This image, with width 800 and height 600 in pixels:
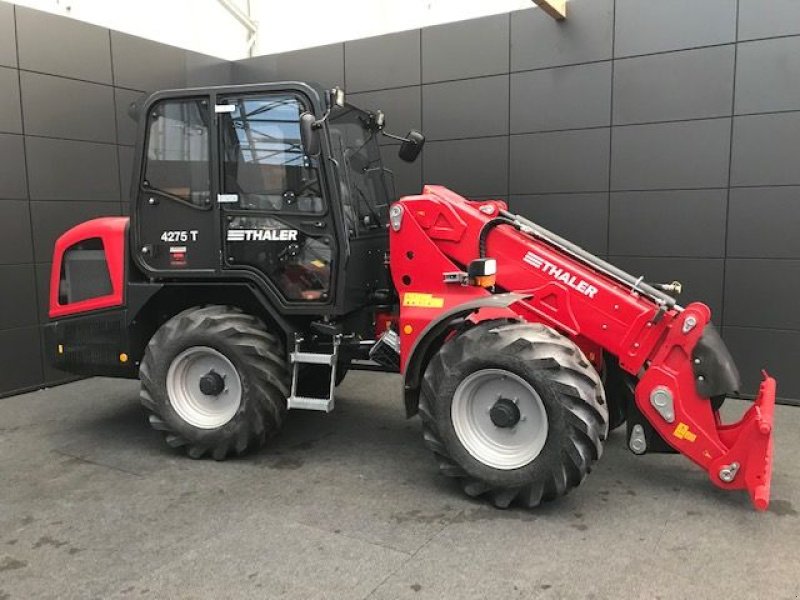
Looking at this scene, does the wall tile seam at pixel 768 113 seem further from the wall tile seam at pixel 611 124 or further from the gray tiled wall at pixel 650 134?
the wall tile seam at pixel 611 124

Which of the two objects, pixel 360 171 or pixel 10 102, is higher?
pixel 10 102

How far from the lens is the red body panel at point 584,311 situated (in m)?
3.49

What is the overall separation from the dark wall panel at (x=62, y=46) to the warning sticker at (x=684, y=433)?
6476 mm

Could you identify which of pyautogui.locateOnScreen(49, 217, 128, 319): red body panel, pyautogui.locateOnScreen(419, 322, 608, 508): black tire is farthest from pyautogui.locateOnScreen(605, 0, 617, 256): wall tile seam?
pyautogui.locateOnScreen(49, 217, 128, 319): red body panel

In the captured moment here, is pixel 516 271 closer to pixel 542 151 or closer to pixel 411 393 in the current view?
pixel 411 393

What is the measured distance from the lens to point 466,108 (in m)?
6.66

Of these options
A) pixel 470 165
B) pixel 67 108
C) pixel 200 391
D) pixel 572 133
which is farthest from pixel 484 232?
pixel 67 108

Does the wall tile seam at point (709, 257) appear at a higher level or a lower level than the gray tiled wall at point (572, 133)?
lower

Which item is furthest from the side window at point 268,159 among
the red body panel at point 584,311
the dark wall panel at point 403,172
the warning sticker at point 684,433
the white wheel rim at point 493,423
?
the dark wall panel at point 403,172

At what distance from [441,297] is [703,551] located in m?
2.05

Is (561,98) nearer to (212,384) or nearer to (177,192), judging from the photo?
(177,192)

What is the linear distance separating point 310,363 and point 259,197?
1212 millimetres

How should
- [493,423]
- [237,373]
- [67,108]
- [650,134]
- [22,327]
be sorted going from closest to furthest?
[493,423] < [237,373] < [650,134] < [22,327] < [67,108]

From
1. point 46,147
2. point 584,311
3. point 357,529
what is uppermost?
point 46,147
